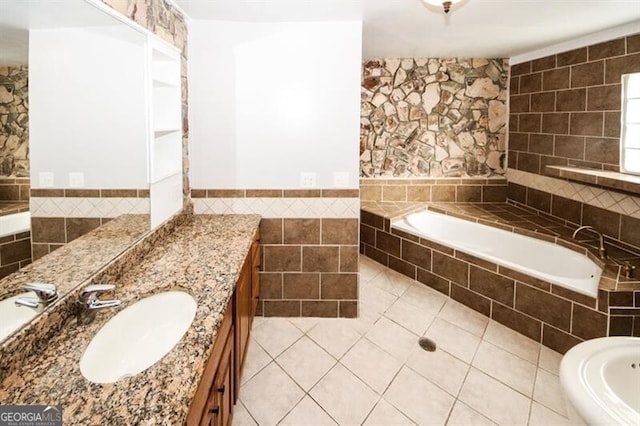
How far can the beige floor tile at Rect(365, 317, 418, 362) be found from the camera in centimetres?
247

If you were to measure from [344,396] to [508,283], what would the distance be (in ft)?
5.31

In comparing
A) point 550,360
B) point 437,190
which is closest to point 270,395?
point 550,360

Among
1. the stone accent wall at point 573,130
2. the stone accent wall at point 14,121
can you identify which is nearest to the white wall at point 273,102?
the stone accent wall at point 14,121

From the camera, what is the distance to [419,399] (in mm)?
2023

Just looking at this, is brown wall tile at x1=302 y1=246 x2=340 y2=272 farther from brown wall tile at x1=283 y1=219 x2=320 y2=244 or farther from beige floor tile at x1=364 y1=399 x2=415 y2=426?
beige floor tile at x1=364 y1=399 x2=415 y2=426

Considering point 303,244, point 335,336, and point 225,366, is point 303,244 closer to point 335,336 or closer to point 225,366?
point 335,336

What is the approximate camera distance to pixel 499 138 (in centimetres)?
421

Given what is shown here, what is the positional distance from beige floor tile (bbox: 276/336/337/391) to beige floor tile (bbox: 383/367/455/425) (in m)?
0.44

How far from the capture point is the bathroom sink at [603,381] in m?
0.97

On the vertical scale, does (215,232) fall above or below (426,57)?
below

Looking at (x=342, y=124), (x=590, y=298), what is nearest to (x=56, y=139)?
(x=342, y=124)

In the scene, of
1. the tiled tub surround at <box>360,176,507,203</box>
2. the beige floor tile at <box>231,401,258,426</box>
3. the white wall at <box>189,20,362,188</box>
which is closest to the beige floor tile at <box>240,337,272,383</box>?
the beige floor tile at <box>231,401,258,426</box>

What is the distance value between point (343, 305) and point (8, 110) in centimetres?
240

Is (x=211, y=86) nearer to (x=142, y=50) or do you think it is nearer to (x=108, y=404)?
(x=142, y=50)
